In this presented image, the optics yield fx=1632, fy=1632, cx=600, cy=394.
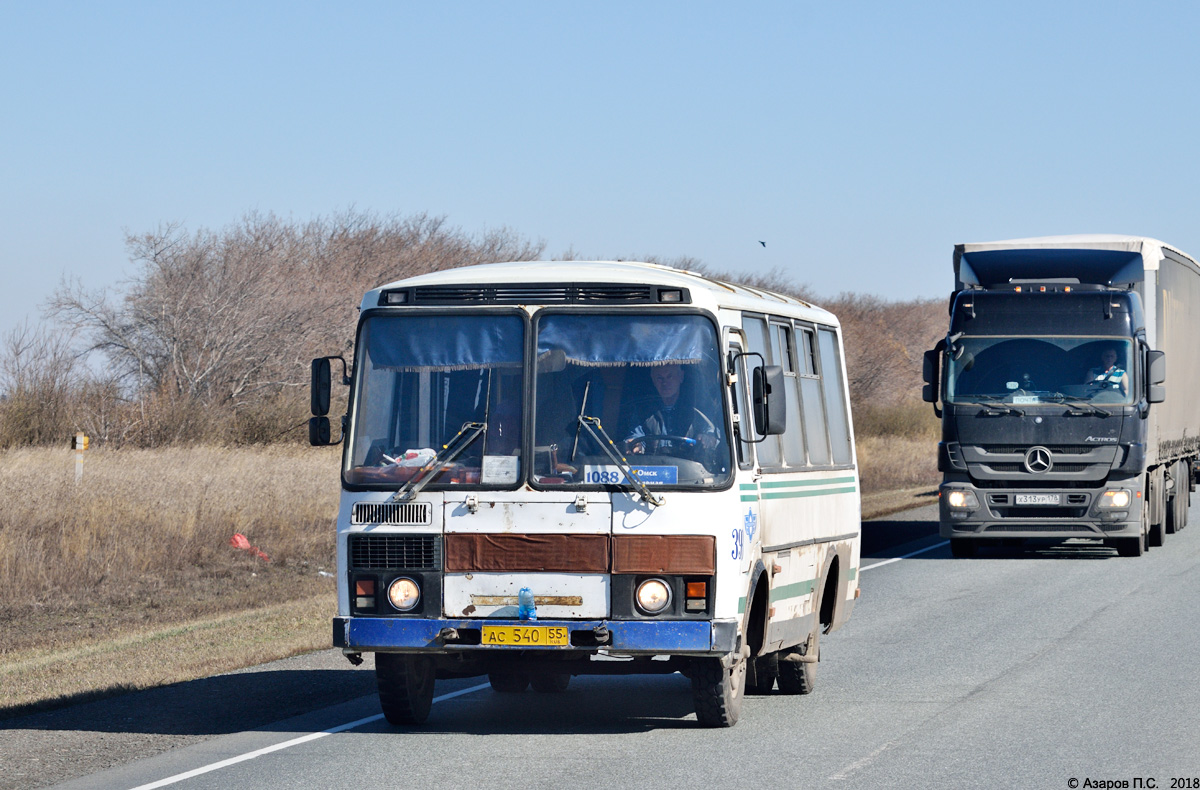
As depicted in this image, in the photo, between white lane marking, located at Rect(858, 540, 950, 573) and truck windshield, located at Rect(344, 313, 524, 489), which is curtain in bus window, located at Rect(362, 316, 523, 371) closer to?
truck windshield, located at Rect(344, 313, 524, 489)

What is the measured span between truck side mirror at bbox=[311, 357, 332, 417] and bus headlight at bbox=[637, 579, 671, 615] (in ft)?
6.57

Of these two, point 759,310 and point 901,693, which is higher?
point 759,310

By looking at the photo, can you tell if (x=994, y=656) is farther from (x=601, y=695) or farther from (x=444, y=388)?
(x=444, y=388)

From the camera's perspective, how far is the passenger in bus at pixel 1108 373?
1967 centimetres

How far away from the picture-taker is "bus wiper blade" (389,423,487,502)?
877cm

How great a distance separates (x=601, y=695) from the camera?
10.8 m

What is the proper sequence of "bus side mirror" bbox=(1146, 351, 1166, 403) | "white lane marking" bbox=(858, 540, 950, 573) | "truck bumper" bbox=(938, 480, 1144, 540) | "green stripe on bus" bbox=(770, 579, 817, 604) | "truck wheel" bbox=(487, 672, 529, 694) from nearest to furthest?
"green stripe on bus" bbox=(770, 579, 817, 604)
"truck wheel" bbox=(487, 672, 529, 694)
"bus side mirror" bbox=(1146, 351, 1166, 403)
"truck bumper" bbox=(938, 480, 1144, 540)
"white lane marking" bbox=(858, 540, 950, 573)

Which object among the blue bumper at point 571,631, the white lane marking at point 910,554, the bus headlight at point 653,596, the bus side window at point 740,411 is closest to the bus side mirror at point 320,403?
the blue bumper at point 571,631

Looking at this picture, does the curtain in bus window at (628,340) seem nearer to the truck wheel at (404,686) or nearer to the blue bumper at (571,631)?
the blue bumper at (571,631)

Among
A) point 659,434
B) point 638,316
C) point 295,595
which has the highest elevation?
point 638,316

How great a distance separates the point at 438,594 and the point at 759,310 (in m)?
2.63

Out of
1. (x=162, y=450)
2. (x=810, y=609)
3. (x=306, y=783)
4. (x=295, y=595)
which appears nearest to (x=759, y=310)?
(x=810, y=609)

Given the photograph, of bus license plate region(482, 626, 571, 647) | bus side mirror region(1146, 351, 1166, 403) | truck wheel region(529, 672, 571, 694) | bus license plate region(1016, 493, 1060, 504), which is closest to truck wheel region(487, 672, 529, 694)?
truck wheel region(529, 672, 571, 694)

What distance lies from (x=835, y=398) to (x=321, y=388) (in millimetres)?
4135
